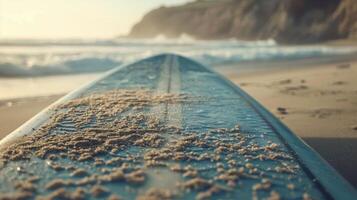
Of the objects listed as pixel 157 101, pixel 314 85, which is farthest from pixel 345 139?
pixel 314 85

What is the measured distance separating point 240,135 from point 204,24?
58.0 metres

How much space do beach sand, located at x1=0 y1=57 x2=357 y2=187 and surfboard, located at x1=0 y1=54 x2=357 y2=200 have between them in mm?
521

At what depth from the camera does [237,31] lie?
47.0 metres

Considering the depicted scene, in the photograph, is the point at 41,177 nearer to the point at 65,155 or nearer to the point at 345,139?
the point at 65,155

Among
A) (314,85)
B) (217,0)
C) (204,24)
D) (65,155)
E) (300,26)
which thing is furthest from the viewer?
(217,0)

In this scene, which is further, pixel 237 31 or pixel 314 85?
pixel 237 31

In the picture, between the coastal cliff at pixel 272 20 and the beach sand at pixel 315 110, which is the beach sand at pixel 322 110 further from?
the coastal cliff at pixel 272 20

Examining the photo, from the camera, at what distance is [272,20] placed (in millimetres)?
41062

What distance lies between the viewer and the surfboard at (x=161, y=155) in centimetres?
117

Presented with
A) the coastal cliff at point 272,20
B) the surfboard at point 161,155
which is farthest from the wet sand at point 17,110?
the coastal cliff at point 272,20

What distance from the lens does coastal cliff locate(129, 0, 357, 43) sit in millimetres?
32062

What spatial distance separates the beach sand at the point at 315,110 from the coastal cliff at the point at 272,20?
2538cm

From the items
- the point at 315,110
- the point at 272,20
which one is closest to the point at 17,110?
the point at 315,110

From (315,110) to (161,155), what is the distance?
2572mm
